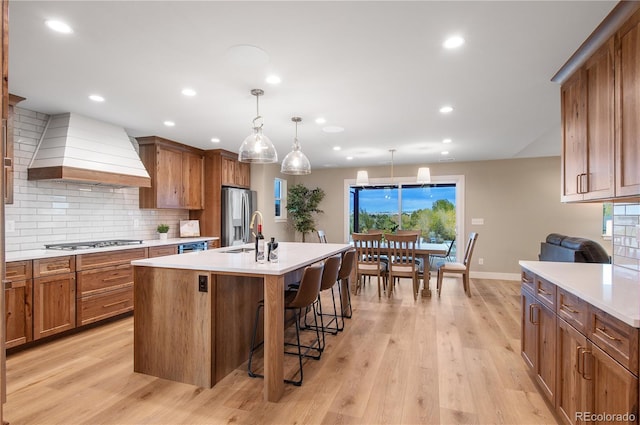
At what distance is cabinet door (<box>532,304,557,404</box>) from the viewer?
6.45ft

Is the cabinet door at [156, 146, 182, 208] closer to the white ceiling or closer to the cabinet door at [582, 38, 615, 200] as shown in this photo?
the white ceiling

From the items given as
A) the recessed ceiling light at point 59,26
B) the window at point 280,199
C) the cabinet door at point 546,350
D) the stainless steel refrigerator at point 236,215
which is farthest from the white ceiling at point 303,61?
the window at point 280,199

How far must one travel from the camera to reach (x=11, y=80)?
2.74 meters

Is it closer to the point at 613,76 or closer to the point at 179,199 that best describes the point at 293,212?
the point at 179,199

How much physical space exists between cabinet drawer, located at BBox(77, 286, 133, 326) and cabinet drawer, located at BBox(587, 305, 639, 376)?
4319 millimetres

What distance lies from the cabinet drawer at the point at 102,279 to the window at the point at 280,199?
3.57 meters

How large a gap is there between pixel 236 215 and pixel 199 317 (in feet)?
11.5

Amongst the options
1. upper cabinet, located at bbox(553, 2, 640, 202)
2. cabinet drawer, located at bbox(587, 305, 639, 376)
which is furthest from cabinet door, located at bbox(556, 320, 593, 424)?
upper cabinet, located at bbox(553, 2, 640, 202)

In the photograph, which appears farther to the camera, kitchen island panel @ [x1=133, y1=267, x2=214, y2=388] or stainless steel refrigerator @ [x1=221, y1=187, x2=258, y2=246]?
stainless steel refrigerator @ [x1=221, y1=187, x2=258, y2=246]

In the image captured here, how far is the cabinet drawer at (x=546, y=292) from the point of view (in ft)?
6.54

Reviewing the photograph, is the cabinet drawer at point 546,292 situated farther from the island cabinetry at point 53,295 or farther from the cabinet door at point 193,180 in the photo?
the cabinet door at point 193,180

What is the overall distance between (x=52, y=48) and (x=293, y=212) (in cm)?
560

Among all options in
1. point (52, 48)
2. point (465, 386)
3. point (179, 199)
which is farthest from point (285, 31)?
point (179, 199)

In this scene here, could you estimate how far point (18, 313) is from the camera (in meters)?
2.94
